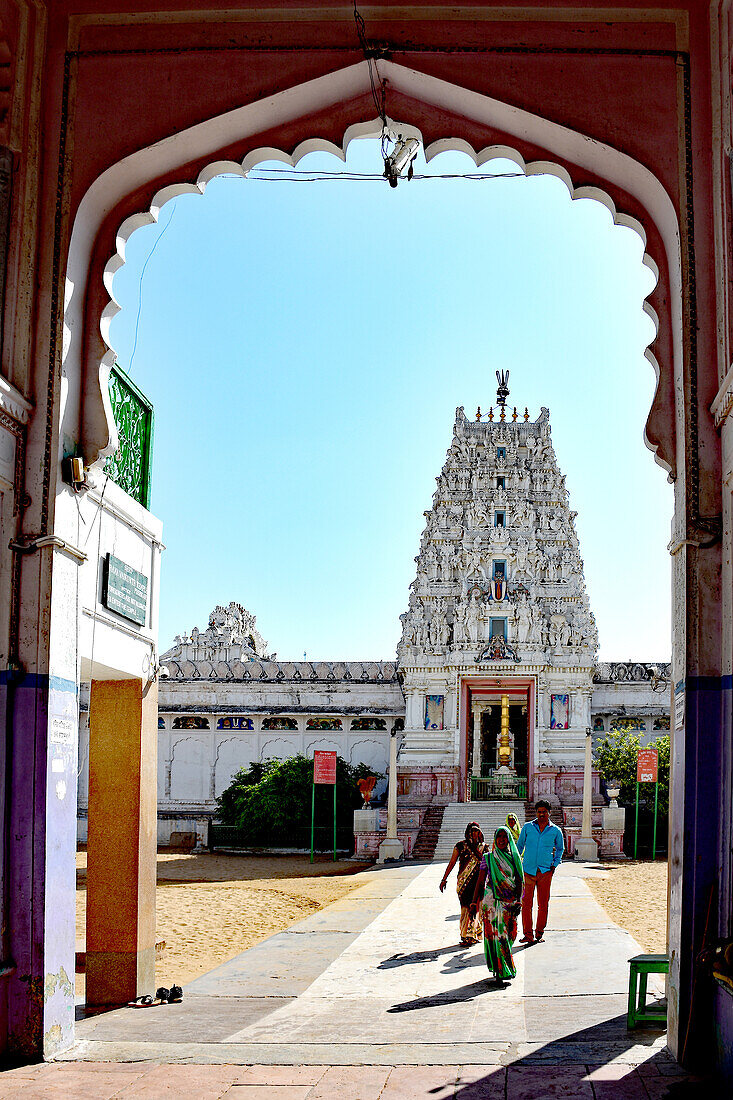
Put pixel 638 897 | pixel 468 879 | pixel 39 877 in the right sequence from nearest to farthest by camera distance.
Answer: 1. pixel 39 877
2. pixel 468 879
3. pixel 638 897

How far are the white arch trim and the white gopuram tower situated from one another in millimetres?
28058

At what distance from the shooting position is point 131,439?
34.1 feet

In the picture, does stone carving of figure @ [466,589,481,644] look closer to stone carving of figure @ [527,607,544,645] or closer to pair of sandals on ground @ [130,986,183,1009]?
stone carving of figure @ [527,607,544,645]

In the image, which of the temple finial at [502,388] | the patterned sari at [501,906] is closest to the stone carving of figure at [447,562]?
the temple finial at [502,388]

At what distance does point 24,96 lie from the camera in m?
7.92

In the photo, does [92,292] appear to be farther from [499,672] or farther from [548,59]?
[499,672]

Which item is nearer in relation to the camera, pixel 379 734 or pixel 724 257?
pixel 724 257

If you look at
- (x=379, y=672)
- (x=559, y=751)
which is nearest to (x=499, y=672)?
(x=559, y=751)

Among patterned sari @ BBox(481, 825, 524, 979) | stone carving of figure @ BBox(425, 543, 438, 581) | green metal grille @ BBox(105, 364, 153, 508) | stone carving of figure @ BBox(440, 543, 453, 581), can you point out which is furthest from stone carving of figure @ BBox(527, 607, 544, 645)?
green metal grille @ BBox(105, 364, 153, 508)

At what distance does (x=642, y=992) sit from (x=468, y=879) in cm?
455

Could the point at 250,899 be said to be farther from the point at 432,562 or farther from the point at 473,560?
the point at 432,562

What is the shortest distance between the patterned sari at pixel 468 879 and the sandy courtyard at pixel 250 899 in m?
2.14

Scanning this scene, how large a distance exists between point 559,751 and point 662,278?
1176 inches

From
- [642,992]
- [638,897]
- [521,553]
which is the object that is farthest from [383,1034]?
[521,553]
